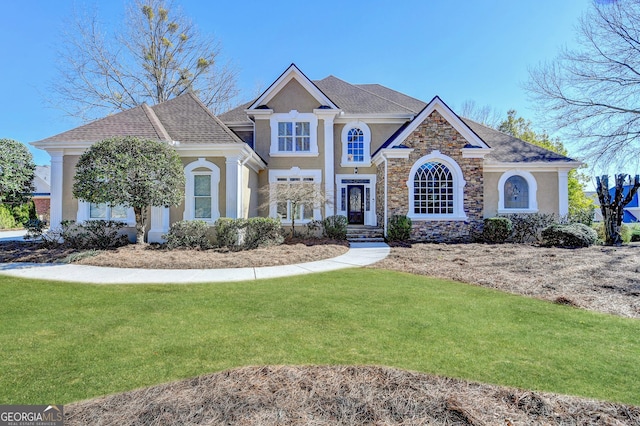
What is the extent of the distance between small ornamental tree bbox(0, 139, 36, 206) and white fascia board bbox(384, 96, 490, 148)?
70.9 ft

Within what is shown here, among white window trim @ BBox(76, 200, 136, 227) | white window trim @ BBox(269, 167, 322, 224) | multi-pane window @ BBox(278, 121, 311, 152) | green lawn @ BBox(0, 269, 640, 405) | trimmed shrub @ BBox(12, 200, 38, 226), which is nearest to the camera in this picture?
green lawn @ BBox(0, 269, 640, 405)

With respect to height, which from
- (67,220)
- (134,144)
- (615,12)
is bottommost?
(67,220)

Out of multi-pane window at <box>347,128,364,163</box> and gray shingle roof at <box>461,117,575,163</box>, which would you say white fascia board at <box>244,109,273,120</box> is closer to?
multi-pane window at <box>347,128,364,163</box>

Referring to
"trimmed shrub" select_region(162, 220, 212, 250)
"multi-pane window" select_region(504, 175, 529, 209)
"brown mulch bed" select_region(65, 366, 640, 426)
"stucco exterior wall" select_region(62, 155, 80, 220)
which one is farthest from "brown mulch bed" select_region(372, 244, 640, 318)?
"stucco exterior wall" select_region(62, 155, 80, 220)

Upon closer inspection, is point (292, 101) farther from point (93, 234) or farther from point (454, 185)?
point (93, 234)

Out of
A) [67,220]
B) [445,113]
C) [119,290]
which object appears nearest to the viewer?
[119,290]

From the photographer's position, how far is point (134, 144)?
1048 centimetres

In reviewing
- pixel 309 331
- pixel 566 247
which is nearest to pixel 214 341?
pixel 309 331

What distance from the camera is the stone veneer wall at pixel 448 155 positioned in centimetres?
1427

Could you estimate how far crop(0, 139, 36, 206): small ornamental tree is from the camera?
17.6m

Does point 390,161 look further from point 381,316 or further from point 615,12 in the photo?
point 615,12

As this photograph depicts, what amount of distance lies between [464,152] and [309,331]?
42.3 feet

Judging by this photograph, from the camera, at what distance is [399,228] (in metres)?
13.9

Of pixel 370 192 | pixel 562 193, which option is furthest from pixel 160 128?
pixel 562 193
